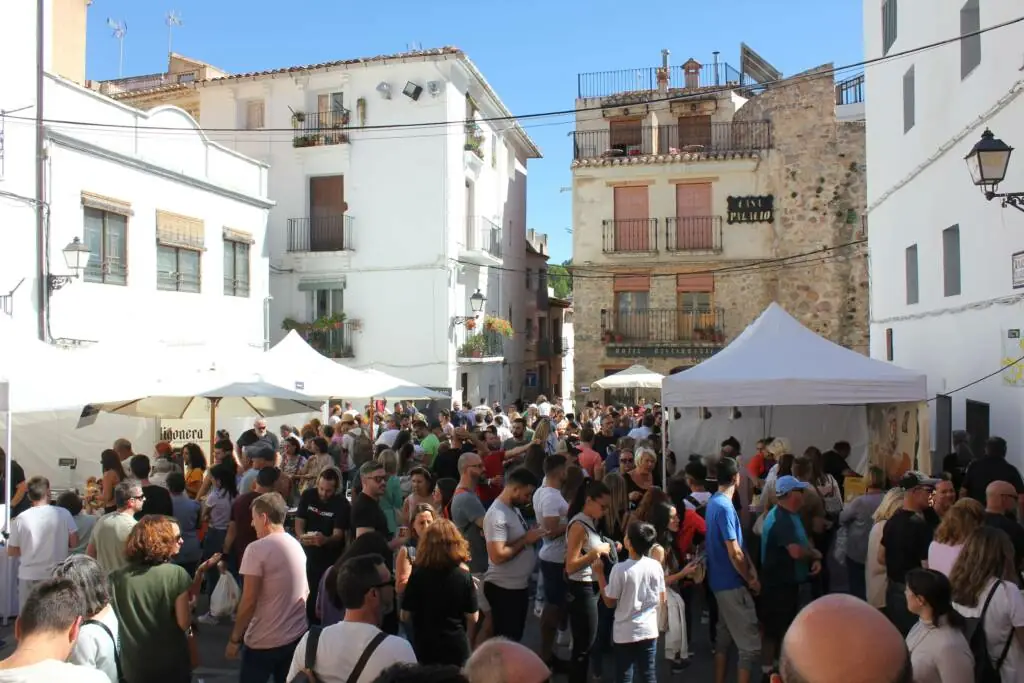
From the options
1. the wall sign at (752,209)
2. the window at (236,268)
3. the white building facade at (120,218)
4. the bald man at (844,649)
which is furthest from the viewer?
the wall sign at (752,209)

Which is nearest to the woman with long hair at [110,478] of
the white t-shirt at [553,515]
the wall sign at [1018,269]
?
the white t-shirt at [553,515]

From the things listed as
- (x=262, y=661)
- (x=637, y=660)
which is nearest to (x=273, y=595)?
(x=262, y=661)

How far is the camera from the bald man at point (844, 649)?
2.00 meters

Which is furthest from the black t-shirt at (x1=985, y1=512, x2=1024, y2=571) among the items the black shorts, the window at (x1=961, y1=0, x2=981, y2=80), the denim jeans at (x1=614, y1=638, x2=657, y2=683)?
the window at (x1=961, y1=0, x2=981, y2=80)

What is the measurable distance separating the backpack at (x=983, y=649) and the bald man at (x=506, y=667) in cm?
289

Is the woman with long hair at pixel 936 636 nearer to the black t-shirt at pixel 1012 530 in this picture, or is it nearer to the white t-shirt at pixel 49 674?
the black t-shirt at pixel 1012 530

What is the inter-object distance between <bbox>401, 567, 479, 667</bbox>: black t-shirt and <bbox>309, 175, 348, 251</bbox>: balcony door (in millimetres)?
20197

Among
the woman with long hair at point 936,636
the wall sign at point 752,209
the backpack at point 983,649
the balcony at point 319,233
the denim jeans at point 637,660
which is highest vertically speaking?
the wall sign at point 752,209

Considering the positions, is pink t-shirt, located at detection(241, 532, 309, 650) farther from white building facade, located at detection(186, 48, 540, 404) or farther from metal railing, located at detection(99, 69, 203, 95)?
metal railing, located at detection(99, 69, 203, 95)

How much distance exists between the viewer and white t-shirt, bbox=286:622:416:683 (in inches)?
134

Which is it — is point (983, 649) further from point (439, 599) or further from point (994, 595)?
point (439, 599)

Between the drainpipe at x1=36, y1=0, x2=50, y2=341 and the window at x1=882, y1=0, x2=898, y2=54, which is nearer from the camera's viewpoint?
the drainpipe at x1=36, y1=0, x2=50, y2=341

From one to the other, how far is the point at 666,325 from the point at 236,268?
13526 millimetres

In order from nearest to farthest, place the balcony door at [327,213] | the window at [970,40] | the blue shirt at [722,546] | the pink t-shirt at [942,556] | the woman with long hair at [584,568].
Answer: the pink t-shirt at [942,556] < the woman with long hair at [584,568] < the blue shirt at [722,546] < the window at [970,40] < the balcony door at [327,213]
